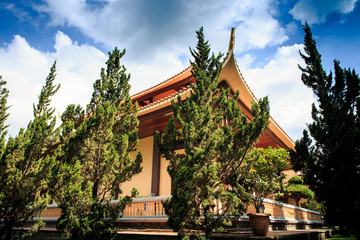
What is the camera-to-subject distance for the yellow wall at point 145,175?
10594 mm

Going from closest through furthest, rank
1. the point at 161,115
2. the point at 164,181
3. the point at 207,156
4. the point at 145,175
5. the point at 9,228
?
the point at 207,156, the point at 9,228, the point at 161,115, the point at 164,181, the point at 145,175

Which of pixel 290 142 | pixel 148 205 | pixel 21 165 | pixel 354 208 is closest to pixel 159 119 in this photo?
pixel 148 205

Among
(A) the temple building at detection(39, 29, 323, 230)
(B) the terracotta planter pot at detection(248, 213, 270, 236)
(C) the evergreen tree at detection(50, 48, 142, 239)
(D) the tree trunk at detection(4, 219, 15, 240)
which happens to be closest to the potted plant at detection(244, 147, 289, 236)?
(B) the terracotta planter pot at detection(248, 213, 270, 236)

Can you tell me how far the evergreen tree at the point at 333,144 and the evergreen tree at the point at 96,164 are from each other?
5.71 metres

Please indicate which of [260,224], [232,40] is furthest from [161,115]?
[260,224]

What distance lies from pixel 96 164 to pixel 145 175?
18.9ft

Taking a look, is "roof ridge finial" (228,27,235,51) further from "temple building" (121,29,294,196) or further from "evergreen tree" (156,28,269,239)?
"evergreen tree" (156,28,269,239)

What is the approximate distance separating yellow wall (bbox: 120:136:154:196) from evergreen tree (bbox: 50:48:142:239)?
4.98 metres

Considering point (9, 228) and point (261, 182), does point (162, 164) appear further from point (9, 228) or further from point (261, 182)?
point (9, 228)

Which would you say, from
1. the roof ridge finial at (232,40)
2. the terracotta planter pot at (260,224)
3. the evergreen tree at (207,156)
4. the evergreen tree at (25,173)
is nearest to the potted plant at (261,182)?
the terracotta planter pot at (260,224)

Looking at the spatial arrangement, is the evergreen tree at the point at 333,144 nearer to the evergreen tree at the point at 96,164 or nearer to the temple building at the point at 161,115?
the temple building at the point at 161,115

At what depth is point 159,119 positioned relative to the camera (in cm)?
983

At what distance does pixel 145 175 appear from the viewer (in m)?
10.8

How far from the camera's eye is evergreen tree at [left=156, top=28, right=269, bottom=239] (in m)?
4.33
